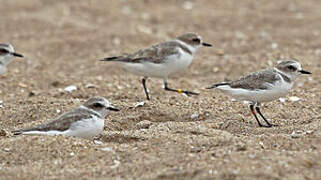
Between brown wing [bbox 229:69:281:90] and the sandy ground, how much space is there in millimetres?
419

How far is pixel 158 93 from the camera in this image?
8375 millimetres

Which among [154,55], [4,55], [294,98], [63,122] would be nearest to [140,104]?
[154,55]

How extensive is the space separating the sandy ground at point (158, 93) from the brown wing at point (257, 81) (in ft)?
1.37

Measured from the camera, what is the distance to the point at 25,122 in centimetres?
679

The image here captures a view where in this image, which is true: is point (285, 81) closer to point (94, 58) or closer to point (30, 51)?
point (94, 58)

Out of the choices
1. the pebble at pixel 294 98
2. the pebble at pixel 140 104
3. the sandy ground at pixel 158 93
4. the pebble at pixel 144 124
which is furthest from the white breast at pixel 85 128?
the pebble at pixel 294 98

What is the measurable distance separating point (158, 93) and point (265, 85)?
2332mm

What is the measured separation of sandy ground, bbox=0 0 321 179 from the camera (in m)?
4.94

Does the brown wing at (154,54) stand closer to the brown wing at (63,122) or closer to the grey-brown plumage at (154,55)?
the grey-brown plumage at (154,55)

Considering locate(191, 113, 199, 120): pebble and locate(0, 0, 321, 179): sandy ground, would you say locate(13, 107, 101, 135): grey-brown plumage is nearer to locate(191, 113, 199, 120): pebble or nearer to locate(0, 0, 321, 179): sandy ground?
locate(0, 0, 321, 179): sandy ground

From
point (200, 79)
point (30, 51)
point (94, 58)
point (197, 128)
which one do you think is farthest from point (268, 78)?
point (30, 51)

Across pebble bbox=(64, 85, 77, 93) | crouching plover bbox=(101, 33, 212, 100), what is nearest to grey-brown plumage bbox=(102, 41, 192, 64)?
crouching plover bbox=(101, 33, 212, 100)

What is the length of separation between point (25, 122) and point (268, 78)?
283cm

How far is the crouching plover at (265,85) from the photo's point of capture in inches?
250
